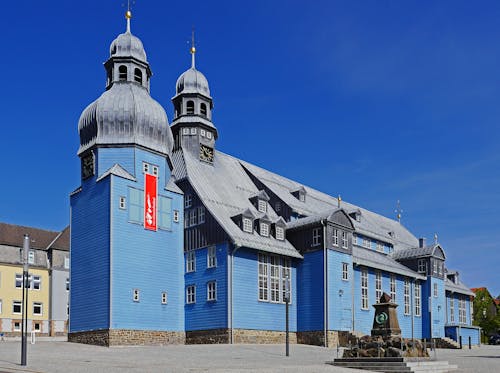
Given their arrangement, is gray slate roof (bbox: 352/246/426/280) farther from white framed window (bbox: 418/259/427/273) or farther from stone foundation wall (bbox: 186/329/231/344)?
stone foundation wall (bbox: 186/329/231/344)

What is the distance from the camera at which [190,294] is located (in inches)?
1758

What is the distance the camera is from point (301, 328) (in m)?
47.0

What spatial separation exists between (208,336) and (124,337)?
234 inches

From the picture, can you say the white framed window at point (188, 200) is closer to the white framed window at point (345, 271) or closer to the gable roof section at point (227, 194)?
the gable roof section at point (227, 194)

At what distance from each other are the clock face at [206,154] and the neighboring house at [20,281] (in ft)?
63.2

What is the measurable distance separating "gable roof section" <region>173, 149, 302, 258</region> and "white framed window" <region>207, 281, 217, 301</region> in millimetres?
3271

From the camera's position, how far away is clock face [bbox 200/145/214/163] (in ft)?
167

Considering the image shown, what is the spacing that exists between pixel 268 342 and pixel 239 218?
8.41m

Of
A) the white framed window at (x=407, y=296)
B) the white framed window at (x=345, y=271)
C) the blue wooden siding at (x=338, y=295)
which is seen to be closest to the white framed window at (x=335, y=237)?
the blue wooden siding at (x=338, y=295)

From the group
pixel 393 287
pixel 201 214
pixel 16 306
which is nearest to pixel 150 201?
pixel 201 214

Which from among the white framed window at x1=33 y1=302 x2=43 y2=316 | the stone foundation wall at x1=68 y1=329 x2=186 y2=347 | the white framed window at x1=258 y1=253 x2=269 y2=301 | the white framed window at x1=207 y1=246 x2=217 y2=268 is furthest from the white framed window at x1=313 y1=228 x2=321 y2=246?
the white framed window at x1=33 y1=302 x2=43 y2=316

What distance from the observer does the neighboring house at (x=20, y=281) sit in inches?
2333

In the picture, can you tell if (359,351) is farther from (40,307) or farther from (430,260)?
(40,307)

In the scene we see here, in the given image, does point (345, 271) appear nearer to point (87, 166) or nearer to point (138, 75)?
point (87, 166)
